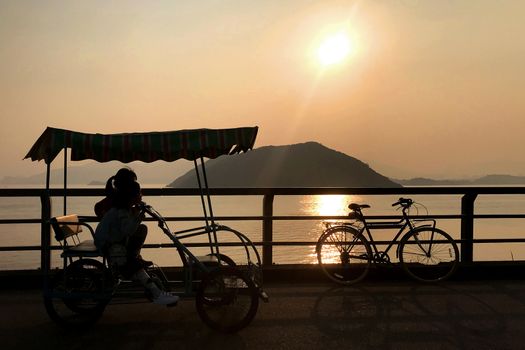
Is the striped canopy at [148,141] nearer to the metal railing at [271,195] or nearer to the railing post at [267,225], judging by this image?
the metal railing at [271,195]

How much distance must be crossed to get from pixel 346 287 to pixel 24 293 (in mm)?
4674

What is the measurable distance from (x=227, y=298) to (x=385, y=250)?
12.3 feet

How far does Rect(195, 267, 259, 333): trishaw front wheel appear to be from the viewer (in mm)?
6098

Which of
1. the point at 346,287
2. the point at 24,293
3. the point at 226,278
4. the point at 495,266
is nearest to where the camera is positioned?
the point at 226,278

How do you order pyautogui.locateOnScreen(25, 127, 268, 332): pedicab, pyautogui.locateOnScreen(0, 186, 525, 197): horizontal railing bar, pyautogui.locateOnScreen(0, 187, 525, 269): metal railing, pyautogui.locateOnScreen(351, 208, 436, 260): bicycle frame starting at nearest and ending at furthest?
pyautogui.locateOnScreen(25, 127, 268, 332): pedicab < pyautogui.locateOnScreen(0, 187, 525, 269): metal railing < pyautogui.locateOnScreen(0, 186, 525, 197): horizontal railing bar < pyautogui.locateOnScreen(351, 208, 436, 260): bicycle frame

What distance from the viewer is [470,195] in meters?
9.80

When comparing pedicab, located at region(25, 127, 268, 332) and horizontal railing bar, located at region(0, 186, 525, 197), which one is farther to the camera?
horizontal railing bar, located at region(0, 186, 525, 197)

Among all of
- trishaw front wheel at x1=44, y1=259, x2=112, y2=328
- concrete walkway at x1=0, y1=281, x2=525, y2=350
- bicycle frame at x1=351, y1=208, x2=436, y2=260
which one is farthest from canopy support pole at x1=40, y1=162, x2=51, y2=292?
bicycle frame at x1=351, y1=208, x2=436, y2=260

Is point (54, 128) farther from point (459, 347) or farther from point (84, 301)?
point (459, 347)

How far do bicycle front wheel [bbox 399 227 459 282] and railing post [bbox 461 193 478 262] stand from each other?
67 cm

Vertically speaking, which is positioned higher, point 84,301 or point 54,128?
point 54,128

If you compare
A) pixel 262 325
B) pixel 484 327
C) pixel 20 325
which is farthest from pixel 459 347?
pixel 20 325

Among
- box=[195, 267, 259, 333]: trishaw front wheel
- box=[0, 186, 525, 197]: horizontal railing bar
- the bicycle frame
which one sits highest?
box=[0, 186, 525, 197]: horizontal railing bar

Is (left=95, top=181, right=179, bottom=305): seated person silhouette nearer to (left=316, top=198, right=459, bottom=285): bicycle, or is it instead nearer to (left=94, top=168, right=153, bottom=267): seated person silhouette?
(left=94, top=168, right=153, bottom=267): seated person silhouette
